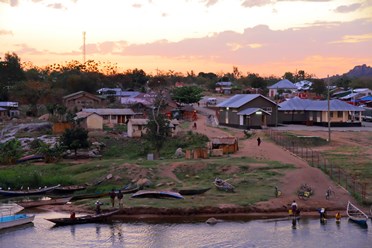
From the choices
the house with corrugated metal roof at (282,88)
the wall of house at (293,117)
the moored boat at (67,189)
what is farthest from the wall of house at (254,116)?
the house with corrugated metal roof at (282,88)

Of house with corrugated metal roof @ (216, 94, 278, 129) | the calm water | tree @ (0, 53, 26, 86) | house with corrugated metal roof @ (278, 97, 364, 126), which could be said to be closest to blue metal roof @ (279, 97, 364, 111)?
house with corrugated metal roof @ (278, 97, 364, 126)

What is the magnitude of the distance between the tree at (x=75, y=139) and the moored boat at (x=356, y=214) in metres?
34.1

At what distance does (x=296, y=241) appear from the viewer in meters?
31.7

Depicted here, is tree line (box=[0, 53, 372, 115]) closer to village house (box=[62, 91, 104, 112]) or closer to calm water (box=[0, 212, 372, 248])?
village house (box=[62, 91, 104, 112])

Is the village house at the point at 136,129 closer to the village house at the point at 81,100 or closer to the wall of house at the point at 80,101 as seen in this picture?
the village house at the point at 81,100

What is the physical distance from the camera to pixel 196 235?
3284 cm

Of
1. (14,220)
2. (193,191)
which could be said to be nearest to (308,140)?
(193,191)

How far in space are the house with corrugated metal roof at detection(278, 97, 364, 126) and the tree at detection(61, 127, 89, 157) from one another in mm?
31847

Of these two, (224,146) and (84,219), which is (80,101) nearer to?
(224,146)

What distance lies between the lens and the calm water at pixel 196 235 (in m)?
31.2

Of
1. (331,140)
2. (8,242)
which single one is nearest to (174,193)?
(8,242)

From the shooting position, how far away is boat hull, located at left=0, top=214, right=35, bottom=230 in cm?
3534

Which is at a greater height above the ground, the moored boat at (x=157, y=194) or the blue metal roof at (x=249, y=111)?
the blue metal roof at (x=249, y=111)

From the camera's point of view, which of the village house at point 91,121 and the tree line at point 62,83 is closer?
the village house at point 91,121
